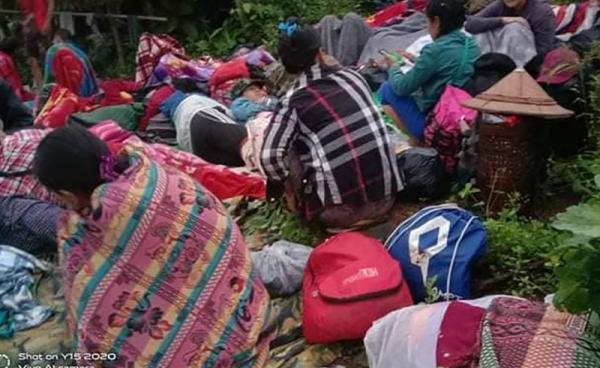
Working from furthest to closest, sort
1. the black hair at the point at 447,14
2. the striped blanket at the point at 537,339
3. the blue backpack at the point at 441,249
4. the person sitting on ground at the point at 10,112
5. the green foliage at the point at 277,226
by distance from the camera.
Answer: the person sitting on ground at the point at 10,112, the black hair at the point at 447,14, the green foliage at the point at 277,226, the blue backpack at the point at 441,249, the striped blanket at the point at 537,339

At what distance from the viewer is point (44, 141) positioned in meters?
3.07

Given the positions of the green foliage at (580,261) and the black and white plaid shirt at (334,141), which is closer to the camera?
the green foliage at (580,261)

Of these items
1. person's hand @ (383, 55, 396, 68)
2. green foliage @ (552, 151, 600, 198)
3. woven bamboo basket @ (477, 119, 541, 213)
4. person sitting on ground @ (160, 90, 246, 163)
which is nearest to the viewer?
woven bamboo basket @ (477, 119, 541, 213)

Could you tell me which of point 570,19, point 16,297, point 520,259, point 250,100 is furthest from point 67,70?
point 520,259

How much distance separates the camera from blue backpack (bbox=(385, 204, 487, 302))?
138 inches

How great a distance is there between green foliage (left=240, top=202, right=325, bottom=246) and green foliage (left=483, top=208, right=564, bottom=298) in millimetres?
892

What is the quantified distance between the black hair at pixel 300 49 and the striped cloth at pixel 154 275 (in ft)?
3.81

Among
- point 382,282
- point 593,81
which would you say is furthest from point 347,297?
point 593,81

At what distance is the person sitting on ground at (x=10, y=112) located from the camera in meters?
5.48

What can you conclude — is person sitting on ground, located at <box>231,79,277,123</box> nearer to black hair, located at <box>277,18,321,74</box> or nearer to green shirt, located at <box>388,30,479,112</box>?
green shirt, located at <box>388,30,479,112</box>

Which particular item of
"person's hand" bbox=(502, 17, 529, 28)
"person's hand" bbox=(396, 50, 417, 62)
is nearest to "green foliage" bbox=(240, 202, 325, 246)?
"person's hand" bbox=(396, 50, 417, 62)

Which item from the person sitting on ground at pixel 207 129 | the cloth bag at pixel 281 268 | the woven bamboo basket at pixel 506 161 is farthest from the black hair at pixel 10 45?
the woven bamboo basket at pixel 506 161

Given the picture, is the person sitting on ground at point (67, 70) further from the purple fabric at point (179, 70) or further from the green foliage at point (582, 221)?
the green foliage at point (582, 221)

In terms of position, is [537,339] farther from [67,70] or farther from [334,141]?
[67,70]
